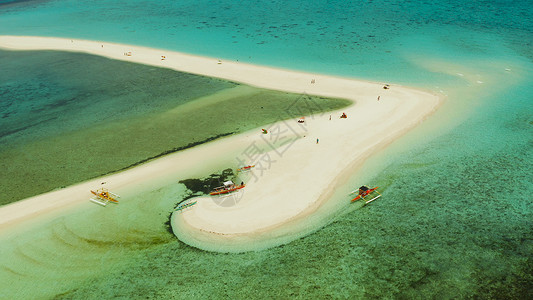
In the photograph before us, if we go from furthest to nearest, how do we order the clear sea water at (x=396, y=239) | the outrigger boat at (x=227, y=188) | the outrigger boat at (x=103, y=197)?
the outrigger boat at (x=103, y=197), the outrigger boat at (x=227, y=188), the clear sea water at (x=396, y=239)

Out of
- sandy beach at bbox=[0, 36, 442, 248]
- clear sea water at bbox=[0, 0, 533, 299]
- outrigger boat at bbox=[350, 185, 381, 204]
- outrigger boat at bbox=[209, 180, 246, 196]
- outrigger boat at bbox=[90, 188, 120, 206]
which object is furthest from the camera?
outrigger boat at bbox=[90, 188, 120, 206]

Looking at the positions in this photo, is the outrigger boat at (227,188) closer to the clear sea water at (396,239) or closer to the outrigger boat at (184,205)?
the outrigger boat at (184,205)

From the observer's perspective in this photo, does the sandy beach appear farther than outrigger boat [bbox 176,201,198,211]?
No

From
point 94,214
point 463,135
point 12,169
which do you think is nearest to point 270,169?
point 94,214

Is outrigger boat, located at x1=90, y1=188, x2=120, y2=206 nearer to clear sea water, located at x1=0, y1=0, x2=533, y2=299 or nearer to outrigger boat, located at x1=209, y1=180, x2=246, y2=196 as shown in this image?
clear sea water, located at x1=0, y1=0, x2=533, y2=299

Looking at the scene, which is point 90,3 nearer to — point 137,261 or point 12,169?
point 12,169

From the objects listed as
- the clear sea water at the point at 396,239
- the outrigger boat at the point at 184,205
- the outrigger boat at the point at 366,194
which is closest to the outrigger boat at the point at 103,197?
the clear sea water at the point at 396,239

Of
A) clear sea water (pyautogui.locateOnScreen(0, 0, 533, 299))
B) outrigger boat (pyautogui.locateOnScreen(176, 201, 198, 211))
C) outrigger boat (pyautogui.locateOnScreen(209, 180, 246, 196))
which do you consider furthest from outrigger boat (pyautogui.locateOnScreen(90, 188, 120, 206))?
outrigger boat (pyautogui.locateOnScreen(209, 180, 246, 196))

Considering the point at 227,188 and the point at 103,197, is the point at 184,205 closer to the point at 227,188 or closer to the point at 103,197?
the point at 227,188
